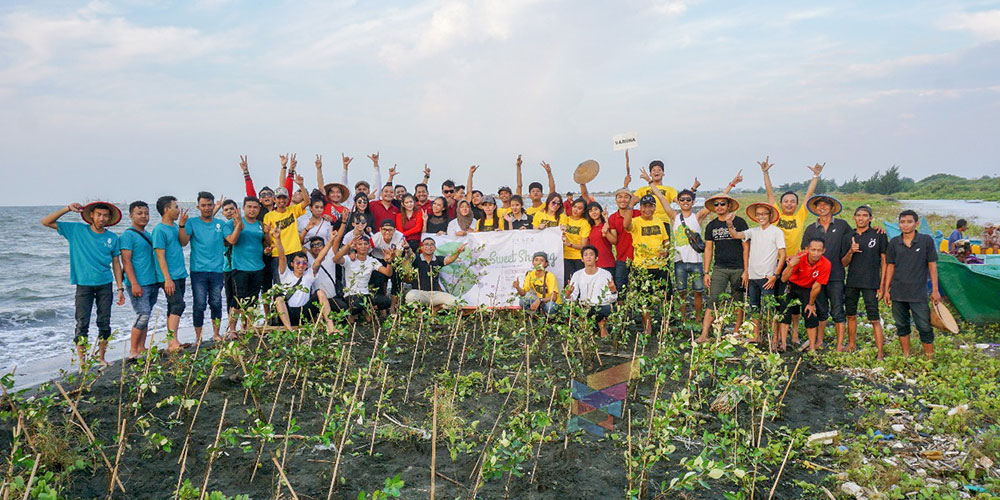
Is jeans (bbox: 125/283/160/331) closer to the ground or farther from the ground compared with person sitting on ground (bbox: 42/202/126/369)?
closer to the ground

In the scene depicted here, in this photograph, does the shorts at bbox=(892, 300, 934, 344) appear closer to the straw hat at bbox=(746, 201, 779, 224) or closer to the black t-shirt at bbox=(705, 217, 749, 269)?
the straw hat at bbox=(746, 201, 779, 224)

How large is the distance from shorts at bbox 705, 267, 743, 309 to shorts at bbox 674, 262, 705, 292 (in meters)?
0.35

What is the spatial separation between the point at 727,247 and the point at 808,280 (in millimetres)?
1076

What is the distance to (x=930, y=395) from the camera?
626cm

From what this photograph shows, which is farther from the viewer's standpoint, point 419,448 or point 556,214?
point 556,214

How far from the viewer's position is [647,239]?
8625 mm

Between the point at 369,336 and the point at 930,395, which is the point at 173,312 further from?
the point at 930,395

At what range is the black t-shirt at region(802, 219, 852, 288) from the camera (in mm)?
7824

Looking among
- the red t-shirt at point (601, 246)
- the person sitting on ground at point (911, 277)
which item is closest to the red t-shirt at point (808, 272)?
the person sitting on ground at point (911, 277)

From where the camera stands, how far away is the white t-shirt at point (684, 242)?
27.9ft

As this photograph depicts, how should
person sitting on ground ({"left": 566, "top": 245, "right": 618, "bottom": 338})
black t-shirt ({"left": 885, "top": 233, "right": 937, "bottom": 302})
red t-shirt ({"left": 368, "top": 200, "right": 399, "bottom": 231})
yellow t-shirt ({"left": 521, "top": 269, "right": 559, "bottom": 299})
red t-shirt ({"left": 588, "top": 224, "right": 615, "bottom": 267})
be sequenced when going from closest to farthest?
1. black t-shirt ({"left": 885, "top": 233, "right": 937, "bottom": 302})
2. person sitting on ground ({"left": 566, "top": 245, "right": 618, "bottom": 338})
3. yellow t-shirt ({"left": 521, "top": 269, "right": 559, "bottom": 299})
4. red t-shirt ({"left": 588, "top": 224, "right": 615, "bottom": 267})
5. red t-shirt ({"left": 368, "top": 200, "right": 399, "bottom": 231})

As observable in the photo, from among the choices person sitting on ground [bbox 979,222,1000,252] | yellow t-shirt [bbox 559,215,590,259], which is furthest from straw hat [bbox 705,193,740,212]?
person sitting on ground [bbox 979,222,1000,252]

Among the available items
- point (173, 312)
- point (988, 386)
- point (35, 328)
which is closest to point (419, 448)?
point (173, 312)

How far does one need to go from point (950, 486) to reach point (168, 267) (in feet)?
27.8
